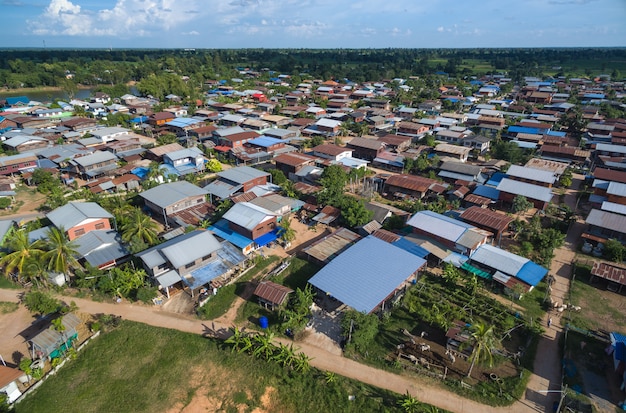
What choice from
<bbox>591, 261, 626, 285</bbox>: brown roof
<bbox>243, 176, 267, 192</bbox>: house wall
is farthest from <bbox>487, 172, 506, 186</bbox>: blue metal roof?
<bbox>243, 176, 267, 192</bbox>: house wall

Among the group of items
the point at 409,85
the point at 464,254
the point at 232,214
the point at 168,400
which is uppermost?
the point at 409,85

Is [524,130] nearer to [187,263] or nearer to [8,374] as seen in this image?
[187,263]

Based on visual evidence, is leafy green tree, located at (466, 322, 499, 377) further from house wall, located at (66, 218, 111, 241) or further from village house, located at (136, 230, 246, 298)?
house wall, located at (66, 218, 111, 241)

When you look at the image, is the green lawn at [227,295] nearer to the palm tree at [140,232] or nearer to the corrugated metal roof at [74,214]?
the palm tree at [140,232]

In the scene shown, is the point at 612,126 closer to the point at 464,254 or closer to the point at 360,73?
the point at 464,254

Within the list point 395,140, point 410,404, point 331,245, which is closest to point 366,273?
point 331,245

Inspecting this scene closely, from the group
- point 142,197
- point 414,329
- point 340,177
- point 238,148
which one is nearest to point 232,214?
point 142,197
